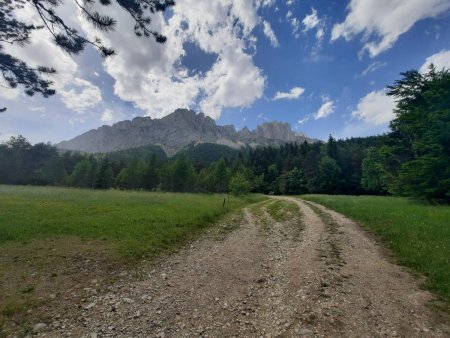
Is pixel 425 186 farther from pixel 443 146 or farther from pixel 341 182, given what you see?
pixel 341 182

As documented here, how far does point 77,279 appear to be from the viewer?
318 inches

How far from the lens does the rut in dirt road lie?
5.51 m

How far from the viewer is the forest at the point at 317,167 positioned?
86.2 feet

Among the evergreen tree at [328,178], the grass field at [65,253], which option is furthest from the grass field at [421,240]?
the evergreen tree at [328,178]

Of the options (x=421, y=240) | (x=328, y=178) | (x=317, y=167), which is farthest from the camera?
(x=317, y=167)

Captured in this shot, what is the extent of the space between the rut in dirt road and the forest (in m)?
23.0

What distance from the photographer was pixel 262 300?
685 cm

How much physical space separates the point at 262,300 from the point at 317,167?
94445mm

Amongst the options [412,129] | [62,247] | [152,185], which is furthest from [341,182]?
[62,247]

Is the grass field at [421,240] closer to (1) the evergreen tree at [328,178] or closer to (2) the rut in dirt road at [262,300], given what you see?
(2) the rut in dirt road at [262,300]

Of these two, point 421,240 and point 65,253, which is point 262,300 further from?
point 421,240

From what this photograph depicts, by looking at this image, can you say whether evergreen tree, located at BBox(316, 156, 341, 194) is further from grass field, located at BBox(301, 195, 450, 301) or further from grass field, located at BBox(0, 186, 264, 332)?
grass field, located at BBox(0, 186, 264, 332)

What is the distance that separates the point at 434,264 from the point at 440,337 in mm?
4860

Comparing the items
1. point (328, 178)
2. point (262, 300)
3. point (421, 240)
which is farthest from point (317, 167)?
point (262, 300)
